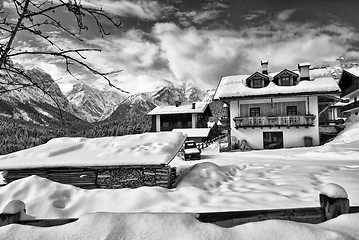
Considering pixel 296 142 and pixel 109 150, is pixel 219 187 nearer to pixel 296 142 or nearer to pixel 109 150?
pixel 109 150

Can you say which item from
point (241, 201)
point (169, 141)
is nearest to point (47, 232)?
point (241, 201)

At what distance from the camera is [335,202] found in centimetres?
242

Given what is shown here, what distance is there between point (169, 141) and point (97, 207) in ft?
14.4

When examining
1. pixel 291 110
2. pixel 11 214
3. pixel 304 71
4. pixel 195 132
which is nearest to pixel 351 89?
pixel 304 71

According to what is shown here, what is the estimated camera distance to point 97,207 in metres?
6.05

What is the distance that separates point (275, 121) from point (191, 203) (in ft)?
60.6

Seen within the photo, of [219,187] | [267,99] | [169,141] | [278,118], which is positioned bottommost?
[219,187]

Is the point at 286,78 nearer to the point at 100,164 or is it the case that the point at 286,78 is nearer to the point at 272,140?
the point at 272,140

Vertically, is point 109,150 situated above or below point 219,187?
above

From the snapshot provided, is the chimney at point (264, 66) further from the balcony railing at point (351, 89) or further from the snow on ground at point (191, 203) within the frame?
the snow on ground at point (191, 203)

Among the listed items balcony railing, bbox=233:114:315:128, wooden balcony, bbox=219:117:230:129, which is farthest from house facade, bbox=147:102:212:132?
balcony railing, bbox=233:114:315:128

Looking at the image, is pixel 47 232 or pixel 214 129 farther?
pixel 214 129

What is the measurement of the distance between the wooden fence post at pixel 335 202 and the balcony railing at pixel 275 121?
2060 cm

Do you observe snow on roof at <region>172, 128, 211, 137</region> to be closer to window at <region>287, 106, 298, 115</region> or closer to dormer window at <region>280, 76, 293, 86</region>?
window at <region>287, 106, 298, 115</region>
